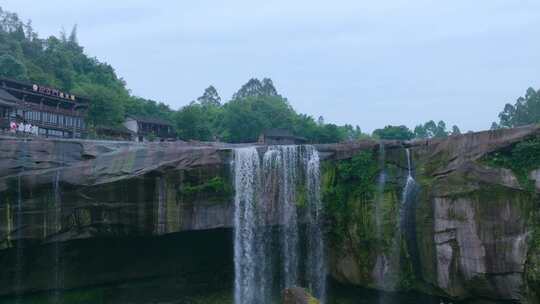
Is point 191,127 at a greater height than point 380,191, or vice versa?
point 191,127

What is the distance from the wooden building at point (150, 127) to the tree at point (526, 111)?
103 ft

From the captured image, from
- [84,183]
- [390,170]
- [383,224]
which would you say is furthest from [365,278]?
[84,183]

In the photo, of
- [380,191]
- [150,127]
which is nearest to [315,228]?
[380,191]

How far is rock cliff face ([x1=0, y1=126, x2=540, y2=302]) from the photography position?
71.9 ft

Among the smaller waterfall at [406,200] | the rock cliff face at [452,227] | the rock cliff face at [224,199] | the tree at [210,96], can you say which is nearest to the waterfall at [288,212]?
the rock cliff face at [224,199]

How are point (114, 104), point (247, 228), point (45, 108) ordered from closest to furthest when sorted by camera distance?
point (247, 228) < point (45, 108) < point (114, 104)

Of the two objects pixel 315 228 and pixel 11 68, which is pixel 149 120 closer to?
pixel 11 68

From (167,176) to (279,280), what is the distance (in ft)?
23.0

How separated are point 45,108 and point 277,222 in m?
22.8

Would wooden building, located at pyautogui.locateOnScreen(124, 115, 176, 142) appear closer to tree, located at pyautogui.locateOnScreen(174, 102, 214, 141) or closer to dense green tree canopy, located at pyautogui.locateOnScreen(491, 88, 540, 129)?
tree, located at pyautogui.locateOnScreen(174, 102, 214, 141)

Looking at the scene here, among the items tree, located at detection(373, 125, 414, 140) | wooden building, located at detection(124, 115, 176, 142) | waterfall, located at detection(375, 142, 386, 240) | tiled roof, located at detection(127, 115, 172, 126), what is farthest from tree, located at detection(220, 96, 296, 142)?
waterfall, located at detection(375, 142, 386, 240)

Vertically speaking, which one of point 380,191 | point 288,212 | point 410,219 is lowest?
point 410,219

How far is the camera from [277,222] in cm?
2500

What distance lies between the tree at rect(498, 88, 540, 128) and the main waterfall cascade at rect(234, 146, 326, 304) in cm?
3169
